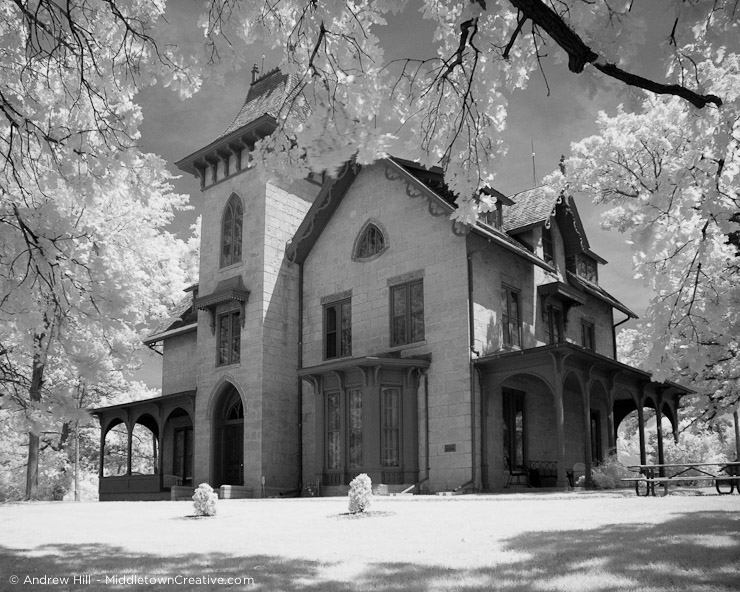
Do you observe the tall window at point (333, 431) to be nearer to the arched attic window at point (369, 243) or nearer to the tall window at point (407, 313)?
the tall window at point (407, 313)

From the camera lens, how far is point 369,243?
24875mm

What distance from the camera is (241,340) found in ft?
84.6

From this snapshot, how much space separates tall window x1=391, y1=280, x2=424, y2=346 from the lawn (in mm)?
8957

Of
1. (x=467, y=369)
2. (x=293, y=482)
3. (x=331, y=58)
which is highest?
(x=331, y=58)

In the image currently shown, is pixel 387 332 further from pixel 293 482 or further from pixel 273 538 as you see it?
pixel 273 538

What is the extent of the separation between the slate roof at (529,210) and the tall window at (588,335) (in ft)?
16.2

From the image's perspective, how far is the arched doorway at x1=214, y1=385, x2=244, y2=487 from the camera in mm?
26234

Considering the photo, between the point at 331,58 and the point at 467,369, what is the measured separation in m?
14.8

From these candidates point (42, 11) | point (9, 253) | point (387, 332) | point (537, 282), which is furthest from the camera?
point (537, 282)

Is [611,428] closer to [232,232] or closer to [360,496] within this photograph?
[360,496]

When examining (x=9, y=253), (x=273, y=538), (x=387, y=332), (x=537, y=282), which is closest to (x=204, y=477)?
(x=387, y=332)

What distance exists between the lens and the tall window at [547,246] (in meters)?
26.0

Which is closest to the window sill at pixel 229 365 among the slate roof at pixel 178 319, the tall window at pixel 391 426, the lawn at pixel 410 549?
the slate roof at pixel 178 319

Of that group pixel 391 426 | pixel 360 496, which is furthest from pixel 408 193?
pixel 360 496
